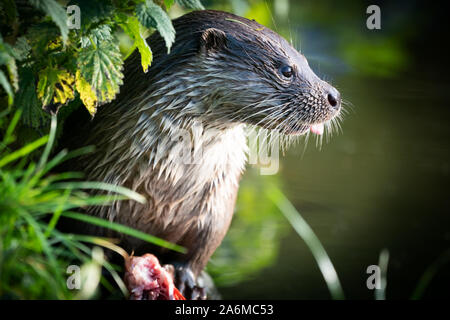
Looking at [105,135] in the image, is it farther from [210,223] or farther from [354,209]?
[354,209]

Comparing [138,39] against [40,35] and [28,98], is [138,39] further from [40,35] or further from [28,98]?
[28,98]

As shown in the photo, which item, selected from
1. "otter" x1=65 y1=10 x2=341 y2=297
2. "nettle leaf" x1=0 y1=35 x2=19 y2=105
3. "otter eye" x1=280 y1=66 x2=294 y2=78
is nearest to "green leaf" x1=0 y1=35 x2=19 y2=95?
"nettle leaf" x1=0 y1=35 x2=19 y2=105

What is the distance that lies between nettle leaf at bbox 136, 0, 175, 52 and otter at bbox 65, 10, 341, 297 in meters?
0.30

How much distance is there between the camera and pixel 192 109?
2.75 m

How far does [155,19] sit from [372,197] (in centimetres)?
270

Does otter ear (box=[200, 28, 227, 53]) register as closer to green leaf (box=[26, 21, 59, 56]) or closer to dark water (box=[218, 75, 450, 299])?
green leaf (box=[26, 21, 59, 56])

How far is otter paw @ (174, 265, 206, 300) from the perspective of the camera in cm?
313

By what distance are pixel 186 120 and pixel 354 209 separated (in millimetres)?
2067

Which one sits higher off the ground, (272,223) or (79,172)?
(79,172)

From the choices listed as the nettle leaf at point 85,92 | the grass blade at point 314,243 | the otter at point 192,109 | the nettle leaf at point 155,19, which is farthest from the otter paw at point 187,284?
the nettle leaf at point 155,19

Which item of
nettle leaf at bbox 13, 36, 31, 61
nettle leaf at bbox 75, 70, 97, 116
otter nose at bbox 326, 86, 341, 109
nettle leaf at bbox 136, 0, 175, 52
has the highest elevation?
nettle leaf at bbox 136, 0, 175, 52

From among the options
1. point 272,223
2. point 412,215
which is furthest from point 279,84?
point 412,215

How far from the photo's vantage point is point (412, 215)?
14.7 ft
